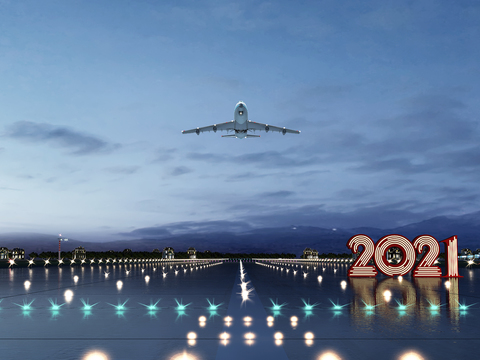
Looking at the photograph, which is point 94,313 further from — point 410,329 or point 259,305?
point 410,329

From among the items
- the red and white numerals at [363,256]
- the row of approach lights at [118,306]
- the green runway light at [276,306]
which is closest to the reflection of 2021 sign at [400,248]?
the red and white numerals at [363,256]

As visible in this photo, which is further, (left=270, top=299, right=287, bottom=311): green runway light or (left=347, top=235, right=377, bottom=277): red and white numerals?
(left=347, top=235, right=377, bottom=277): red and white numerals

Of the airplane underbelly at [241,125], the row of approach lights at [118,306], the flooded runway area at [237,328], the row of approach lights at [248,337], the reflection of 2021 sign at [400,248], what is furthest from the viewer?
the airplane underbelly at [241,125]

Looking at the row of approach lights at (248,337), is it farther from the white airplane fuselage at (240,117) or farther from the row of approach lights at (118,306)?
the white airplane fuselage at (240,117)

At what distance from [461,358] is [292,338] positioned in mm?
4023

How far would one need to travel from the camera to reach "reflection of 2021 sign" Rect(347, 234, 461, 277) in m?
40.8

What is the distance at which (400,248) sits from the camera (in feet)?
134

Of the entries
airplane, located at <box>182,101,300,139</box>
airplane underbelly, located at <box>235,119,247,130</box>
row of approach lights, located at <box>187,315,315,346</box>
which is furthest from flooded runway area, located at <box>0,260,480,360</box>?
airplane underbelly, located at <box>235,119,247,130</box>

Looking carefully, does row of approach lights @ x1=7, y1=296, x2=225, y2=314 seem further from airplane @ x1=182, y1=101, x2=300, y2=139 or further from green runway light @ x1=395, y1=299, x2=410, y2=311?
airplane @ x1=182, y1=101, x2=300, y2=139

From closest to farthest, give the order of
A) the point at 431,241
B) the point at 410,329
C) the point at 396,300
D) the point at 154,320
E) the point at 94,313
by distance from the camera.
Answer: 1. the point at 410,329
2. the point at 154,320
3. the point at 94,313
4. the point at 396,300
5. the point at 431,241

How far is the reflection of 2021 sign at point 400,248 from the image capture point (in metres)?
40.8

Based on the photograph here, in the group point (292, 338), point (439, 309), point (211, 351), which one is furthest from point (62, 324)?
point (439, 309)

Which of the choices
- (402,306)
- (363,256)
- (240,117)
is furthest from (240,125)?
(402,306)

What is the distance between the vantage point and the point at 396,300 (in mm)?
20891
